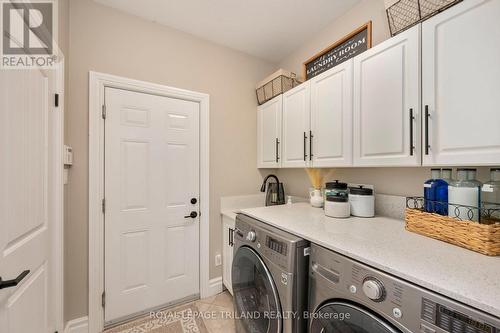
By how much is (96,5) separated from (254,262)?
2.32m

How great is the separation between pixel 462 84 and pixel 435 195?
565 mm

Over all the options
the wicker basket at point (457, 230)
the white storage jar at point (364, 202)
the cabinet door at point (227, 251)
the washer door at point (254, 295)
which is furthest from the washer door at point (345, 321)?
the cabinet door at point (227, 251)

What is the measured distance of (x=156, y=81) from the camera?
6.08ft

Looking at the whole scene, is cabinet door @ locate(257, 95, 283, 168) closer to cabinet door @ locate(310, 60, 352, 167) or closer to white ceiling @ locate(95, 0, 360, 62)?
cabinet door @ locate(310, 60, 352, 167)

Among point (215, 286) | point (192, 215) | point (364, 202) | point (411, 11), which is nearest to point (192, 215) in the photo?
point (192, 215)

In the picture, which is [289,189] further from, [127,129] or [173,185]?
[127,129]

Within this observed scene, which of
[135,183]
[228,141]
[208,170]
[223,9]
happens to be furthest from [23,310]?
[223,9]

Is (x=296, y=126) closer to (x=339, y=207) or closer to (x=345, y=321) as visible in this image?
(x=339, y=207)

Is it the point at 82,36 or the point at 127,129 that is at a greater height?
the point at 82,36

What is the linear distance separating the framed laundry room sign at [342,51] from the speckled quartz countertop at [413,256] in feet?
4.09

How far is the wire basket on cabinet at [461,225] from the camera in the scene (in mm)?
814

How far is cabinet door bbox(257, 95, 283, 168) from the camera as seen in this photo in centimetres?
211

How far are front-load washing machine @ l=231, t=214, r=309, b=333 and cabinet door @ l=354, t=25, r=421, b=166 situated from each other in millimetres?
749

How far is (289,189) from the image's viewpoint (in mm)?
2424
